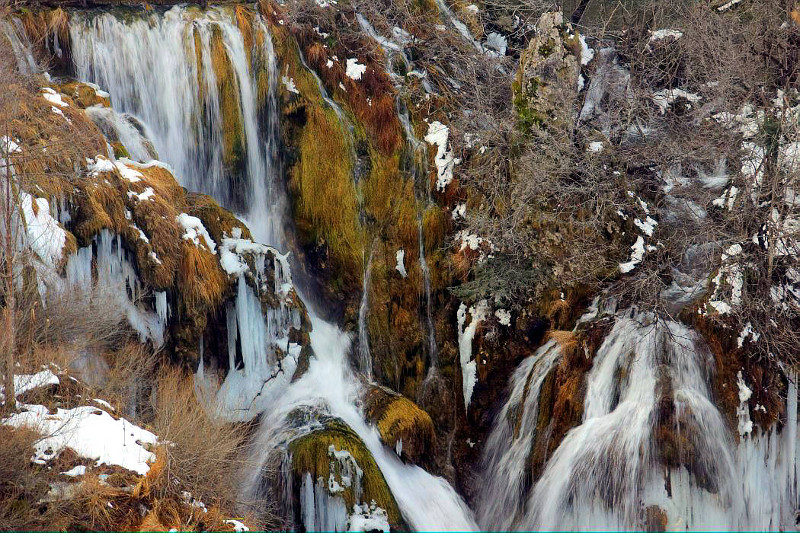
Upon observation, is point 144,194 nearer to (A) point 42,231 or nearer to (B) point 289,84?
(A) point 42,231

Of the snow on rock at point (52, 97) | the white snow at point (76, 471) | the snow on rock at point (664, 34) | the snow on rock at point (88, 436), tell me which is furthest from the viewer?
the snow on rock at point (664, 34)

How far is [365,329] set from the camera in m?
12.2

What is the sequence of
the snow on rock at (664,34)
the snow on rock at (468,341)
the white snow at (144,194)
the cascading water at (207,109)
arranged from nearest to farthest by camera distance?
the white snow at (144,194) < the cascading water at (207,109) < the snow on rock at (468,341) < the snow on rock at (664,34)

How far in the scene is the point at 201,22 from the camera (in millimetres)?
13539

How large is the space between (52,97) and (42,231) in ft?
9.08

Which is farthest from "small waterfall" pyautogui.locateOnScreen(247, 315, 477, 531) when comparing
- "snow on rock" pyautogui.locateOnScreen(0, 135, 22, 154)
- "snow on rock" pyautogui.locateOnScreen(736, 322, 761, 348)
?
"snow on rock" pyautogui.locateOnScreen(0, 135, 22, 154)

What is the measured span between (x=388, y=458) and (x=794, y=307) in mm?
5649

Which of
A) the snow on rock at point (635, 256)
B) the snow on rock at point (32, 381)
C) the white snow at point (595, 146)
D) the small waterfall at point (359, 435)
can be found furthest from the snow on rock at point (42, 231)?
the white snow at point (595, 146)

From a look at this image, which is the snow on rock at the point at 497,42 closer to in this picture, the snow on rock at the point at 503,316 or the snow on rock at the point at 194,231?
the snow on rock at the point at 503,316

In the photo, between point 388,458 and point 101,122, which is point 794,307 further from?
point 101,122

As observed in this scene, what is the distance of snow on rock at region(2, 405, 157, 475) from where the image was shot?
291 inches

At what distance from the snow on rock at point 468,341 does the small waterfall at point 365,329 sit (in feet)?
4.67

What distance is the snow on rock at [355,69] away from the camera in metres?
13.8

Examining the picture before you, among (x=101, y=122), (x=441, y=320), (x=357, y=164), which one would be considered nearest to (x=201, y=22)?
(x=101, y=122)
